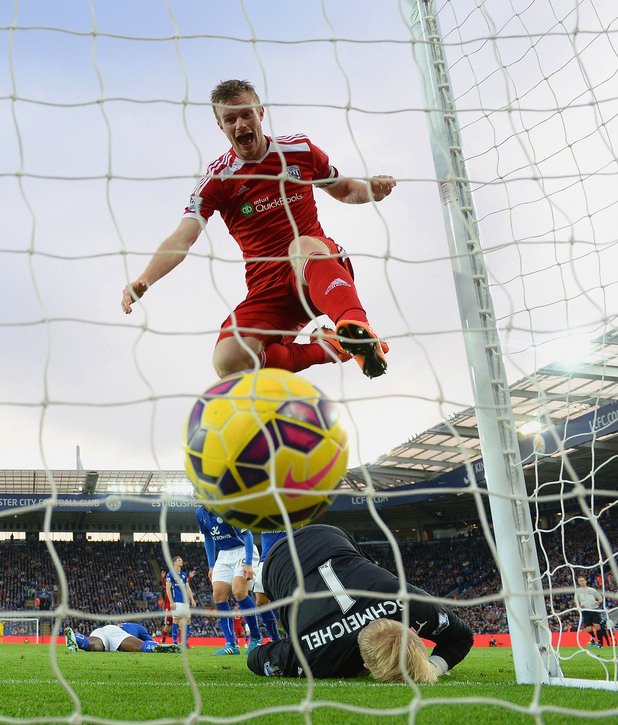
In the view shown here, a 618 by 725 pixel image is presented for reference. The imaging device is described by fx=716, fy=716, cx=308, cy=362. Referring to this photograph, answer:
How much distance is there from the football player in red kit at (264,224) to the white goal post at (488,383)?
21.8 inches

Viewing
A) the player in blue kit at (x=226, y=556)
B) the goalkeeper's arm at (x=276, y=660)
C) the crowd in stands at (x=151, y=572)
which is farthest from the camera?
the crowd in stands at (x=151, y=572)

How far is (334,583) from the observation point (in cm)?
363

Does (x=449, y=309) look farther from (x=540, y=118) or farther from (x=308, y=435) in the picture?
(x=308, y=435)

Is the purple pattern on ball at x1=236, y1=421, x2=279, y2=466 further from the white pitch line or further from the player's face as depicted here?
the player's face

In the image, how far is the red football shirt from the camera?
376 cm

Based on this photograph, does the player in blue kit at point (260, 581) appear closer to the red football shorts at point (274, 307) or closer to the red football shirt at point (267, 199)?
the red football shorts at point (274, 307)

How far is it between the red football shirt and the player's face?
0.22 feet

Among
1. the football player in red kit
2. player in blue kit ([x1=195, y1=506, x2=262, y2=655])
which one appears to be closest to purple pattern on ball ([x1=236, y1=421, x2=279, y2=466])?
the football player in red kit

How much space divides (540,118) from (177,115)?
2.54 metres

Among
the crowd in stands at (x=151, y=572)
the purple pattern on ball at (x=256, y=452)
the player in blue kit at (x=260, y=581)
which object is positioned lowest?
the crowd in stands at (x=151, y=572)

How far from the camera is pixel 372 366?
10.2 feet

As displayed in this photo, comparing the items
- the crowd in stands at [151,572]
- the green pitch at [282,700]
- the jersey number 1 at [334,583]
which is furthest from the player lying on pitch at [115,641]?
the crowd in stands at [151,572]

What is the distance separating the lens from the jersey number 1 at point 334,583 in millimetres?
3451

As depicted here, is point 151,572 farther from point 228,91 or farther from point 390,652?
point 228,91
